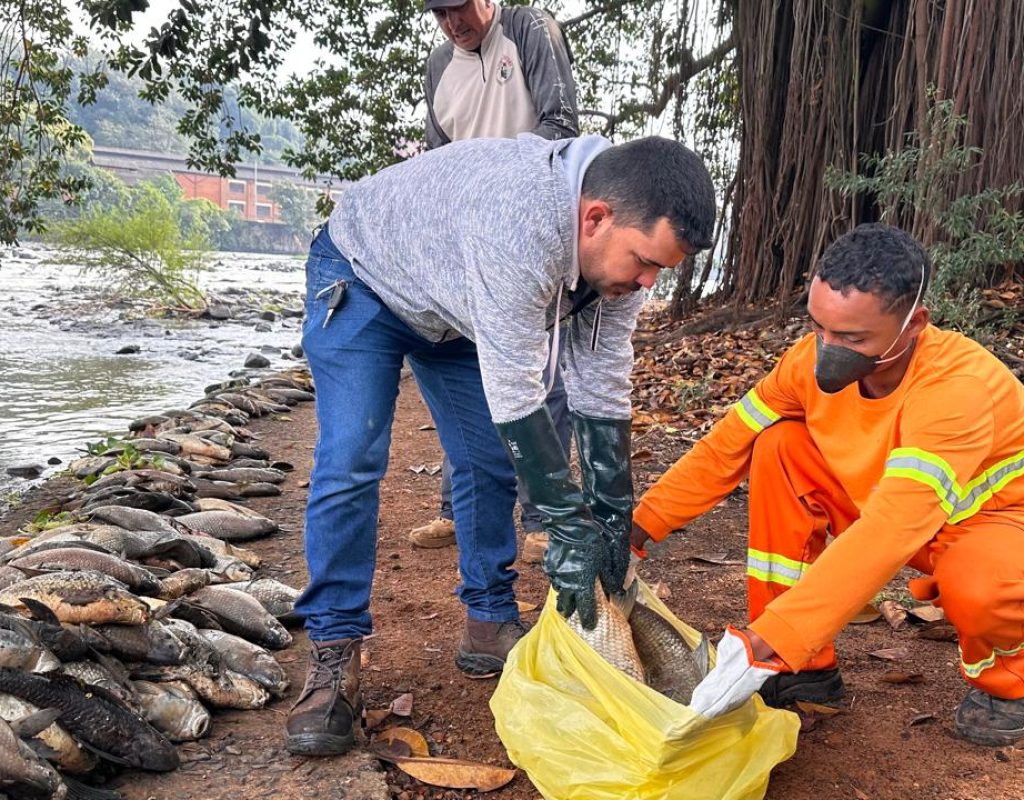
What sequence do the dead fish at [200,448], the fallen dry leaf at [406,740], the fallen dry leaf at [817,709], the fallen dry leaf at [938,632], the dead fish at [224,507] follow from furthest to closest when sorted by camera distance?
the dead fish at [200,448] < the dead fish at [224,507] < the fallen dry leaf at [938,632] < the fallen dry leaf at [817,709] < the fallen dry leaf at [406,740]

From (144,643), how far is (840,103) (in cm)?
675

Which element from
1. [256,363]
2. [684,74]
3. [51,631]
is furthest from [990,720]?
[256,363]

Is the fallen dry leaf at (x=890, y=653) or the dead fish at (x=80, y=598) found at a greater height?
the dead fish at (x=80, y=598)

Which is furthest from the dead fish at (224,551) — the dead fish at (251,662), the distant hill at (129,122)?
the distant hill at (129,122)

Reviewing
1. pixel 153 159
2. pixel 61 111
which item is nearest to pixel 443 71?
pixel 61 111

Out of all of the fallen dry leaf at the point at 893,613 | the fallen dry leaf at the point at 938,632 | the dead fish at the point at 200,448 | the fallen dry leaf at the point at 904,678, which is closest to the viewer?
the fallen dry leaf at the point at 904,678

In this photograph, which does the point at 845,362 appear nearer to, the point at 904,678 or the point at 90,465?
the point at 904,678

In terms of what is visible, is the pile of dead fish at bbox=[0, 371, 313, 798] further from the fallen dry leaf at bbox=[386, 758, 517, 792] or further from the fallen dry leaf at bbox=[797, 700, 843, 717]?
the fallen dry leaf at bbox=[797, 700, 843, 717]

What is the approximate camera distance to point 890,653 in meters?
2.88

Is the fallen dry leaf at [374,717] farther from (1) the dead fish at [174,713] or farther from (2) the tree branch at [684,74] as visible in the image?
(2) the tree branch at [684,74]

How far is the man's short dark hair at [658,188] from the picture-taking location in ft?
6.01

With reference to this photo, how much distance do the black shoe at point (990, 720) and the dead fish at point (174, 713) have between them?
189cm

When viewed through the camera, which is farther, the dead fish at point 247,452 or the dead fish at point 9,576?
the dead fish at point 247,452

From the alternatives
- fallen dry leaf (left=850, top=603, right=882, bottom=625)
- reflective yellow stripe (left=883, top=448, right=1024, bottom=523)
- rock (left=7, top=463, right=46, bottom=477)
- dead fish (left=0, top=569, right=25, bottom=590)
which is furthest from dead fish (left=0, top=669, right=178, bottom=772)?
rock (left=7, top=463, right=46, bottom=477)
